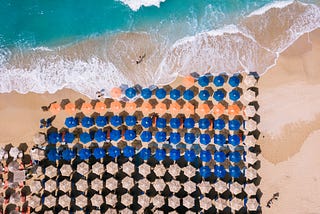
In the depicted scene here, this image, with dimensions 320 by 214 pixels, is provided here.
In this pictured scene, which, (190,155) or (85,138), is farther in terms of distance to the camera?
(85,138)

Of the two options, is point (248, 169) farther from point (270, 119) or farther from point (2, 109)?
point (2, 109)

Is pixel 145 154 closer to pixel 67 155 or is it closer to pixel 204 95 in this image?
pixel 67 155

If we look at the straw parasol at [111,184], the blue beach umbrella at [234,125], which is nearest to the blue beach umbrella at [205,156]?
the blue beach umbrella at [234,125]

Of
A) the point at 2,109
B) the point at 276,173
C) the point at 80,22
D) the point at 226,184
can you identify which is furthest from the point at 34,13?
the point at 276,173

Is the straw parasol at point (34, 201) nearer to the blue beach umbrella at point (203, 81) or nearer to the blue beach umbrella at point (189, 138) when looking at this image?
the blue beach umbrella at point (189, 138)

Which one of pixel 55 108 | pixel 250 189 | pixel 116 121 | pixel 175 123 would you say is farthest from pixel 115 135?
pixel 250 189

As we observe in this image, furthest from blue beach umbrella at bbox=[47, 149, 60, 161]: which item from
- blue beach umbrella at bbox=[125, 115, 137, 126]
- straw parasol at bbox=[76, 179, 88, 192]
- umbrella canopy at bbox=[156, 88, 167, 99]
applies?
umbrella canopy at bbox=[156, 88, 167, 99]
